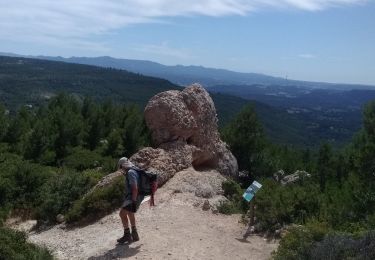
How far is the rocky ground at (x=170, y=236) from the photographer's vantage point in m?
9.52

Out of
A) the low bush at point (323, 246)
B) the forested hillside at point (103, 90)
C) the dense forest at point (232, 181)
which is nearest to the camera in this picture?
the low bush at point (323, 246)

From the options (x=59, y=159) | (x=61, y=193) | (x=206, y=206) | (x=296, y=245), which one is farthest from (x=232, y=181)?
(x=59, y=159)

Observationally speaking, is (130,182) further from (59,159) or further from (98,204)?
(59,159)

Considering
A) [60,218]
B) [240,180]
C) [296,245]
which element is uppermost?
[296,245]

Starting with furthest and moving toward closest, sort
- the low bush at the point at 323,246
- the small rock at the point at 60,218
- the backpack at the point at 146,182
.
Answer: the small rock at the point at 60,218, the backpack at the point at 146,182, the low bush at the point at 323,246

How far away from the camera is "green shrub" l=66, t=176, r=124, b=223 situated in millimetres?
12414

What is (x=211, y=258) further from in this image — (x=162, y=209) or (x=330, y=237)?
(x=162, y=209)

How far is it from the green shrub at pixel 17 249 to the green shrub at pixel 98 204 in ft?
11.2

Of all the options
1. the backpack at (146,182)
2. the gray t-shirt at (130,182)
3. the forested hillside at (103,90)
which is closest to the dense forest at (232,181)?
the gray t-shirt at (130,182)

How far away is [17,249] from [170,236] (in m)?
3.21

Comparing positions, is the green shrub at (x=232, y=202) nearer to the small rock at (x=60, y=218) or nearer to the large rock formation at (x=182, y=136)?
the large rock formation at (x=182, y=136)

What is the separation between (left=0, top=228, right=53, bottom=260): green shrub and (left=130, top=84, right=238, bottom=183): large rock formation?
5.64m

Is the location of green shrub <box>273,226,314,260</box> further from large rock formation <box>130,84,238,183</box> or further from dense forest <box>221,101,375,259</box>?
large rock formation <box>130,84,238,183</box>

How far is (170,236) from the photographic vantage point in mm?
10391
